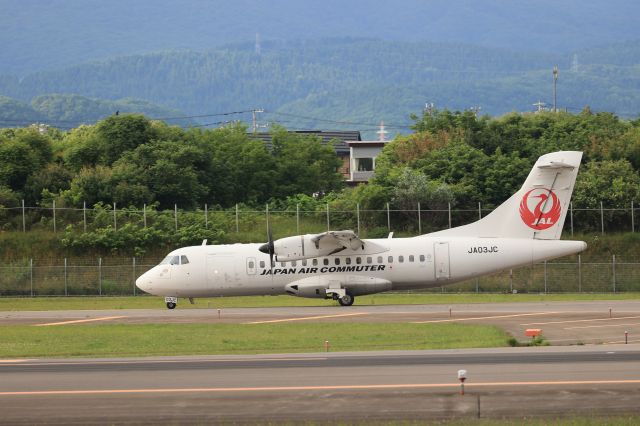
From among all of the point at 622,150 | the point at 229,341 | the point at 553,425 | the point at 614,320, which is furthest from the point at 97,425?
the point at 622,150

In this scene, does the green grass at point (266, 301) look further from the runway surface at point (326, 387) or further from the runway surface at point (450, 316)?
the runway surface at point (326, 387)

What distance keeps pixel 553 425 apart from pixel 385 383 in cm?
409

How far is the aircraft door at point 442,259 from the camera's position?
37531 mm

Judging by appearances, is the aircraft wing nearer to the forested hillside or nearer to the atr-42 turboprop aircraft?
the atr-42 turboprop aircraft

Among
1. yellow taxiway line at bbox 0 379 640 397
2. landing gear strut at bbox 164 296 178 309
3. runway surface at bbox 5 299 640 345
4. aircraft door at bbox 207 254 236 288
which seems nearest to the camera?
yellow taxiway line at bbox 0 379 640 397

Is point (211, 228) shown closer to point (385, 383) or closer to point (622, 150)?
point (622, 150)

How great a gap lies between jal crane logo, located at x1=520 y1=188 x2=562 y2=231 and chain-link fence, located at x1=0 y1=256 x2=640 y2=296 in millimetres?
8538

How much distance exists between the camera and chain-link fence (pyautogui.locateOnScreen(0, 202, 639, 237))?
54.2m

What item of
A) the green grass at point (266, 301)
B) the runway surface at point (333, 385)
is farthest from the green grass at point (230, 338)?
the green grass at point (266, 301)

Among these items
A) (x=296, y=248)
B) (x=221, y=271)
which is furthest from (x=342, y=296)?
(x=221, y=271)

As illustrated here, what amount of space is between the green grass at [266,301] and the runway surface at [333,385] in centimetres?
1590

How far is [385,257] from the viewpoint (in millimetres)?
38094

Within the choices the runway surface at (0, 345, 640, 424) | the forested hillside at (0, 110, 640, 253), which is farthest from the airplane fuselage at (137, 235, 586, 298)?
the runway surface at (0, 345, 640, 424)

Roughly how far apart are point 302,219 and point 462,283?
39.5 ft
